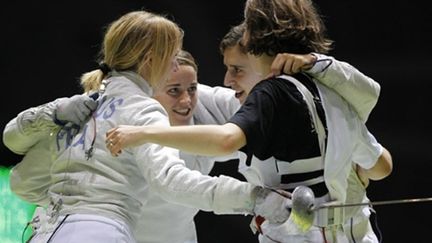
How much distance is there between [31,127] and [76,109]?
0.13 meters

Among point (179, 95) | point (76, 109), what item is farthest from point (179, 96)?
point (76, 109)

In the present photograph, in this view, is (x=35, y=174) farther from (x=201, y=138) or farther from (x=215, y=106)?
(x=215, y=106)

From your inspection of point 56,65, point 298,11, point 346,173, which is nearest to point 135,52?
point 298,11

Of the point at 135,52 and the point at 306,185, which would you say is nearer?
the point at 306,185

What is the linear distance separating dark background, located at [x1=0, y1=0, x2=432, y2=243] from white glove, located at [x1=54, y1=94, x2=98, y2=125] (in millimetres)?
1356

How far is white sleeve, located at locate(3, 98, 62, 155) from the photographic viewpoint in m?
2.00

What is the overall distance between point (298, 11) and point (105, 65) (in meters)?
0.54

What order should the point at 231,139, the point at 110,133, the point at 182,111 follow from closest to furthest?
1. the point at 231,139
2. the point at 110,133
3. the point at 182,111

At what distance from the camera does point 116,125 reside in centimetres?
192

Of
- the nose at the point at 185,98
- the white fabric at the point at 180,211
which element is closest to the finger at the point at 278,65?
the white fabric at the point at 180,211

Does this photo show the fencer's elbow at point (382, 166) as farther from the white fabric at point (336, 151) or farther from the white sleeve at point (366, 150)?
the white fabric at point (336, 151)

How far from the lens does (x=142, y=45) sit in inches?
79.9

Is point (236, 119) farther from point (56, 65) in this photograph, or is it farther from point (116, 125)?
point (56, 65)

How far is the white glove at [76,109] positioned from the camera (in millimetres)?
1979
